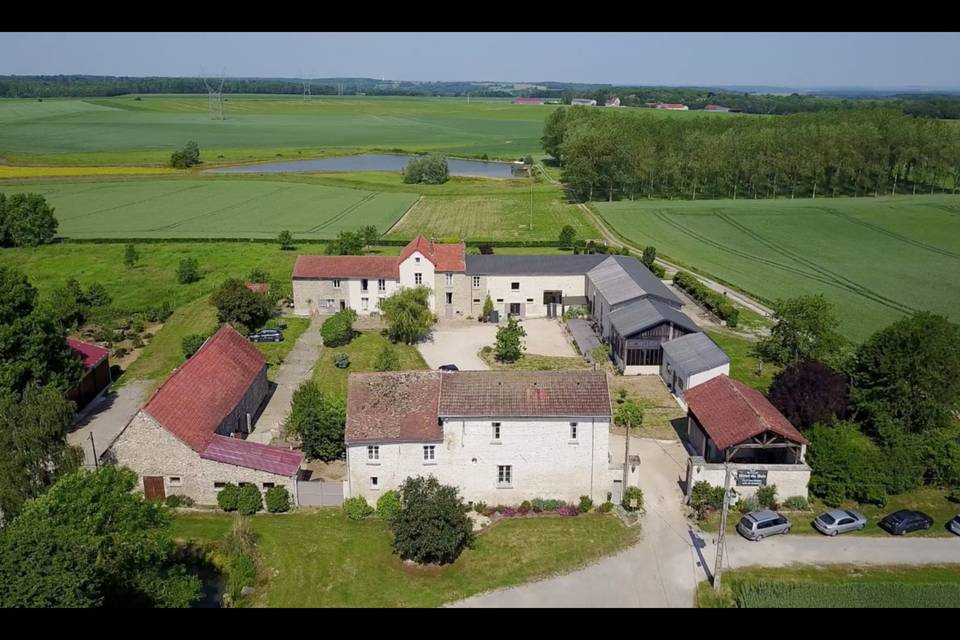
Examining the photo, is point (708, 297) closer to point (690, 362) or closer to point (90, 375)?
point (690, 362)

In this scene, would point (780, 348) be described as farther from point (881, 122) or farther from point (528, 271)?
point (881, 122)

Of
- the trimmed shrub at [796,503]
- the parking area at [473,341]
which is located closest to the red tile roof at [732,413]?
the trimmed shrub at [796,503]

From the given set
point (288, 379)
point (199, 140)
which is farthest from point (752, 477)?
point (199, 140)

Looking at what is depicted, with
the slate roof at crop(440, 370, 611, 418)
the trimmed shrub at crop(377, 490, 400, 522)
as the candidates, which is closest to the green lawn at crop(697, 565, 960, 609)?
the slate roof at crop(440, 370, 611, 418)

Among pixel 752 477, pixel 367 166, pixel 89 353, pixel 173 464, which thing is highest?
pixel 367 166

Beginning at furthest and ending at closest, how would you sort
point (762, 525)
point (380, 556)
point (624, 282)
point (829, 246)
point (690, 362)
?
point (829, 246) < point (624, 282) < point (690, 362) < point (762, 525) < point (380, 556)

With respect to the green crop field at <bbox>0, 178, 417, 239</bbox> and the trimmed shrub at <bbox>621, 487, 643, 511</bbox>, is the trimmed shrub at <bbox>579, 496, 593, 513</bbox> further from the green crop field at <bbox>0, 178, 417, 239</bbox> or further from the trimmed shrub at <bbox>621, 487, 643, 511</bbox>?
the green crop field at <bbox>0, 178, 417, 239</bbox>

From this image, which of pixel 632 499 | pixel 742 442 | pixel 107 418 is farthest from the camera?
pixel 107 418

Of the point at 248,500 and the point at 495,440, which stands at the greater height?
the point at 495,440
